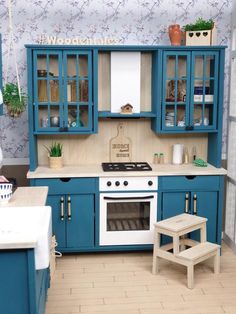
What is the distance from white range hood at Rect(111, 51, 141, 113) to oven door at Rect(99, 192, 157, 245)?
88 cm

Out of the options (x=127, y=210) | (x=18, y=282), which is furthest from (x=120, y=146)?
(x=18, y=282)

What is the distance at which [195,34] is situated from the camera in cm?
422

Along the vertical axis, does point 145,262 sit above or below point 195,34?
below

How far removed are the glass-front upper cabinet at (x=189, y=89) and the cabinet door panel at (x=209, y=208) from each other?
0.64 m

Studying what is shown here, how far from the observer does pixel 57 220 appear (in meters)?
4.17

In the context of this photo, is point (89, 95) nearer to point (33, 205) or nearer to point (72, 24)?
point (72, 24)

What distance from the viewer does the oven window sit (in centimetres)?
423

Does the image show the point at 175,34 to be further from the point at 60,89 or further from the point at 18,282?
the point at 18,282

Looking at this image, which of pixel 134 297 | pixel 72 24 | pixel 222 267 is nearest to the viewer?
pixel 134 297

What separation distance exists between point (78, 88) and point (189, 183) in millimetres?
1378

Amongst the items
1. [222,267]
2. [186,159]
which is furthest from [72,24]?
[222,267]

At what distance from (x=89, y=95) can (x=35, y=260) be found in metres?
2.18

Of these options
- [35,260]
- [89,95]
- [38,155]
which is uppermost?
[89,95]

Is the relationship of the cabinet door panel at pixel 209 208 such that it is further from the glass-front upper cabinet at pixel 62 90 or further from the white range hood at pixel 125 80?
the glass-front upper cabinet at pixel 62 90
